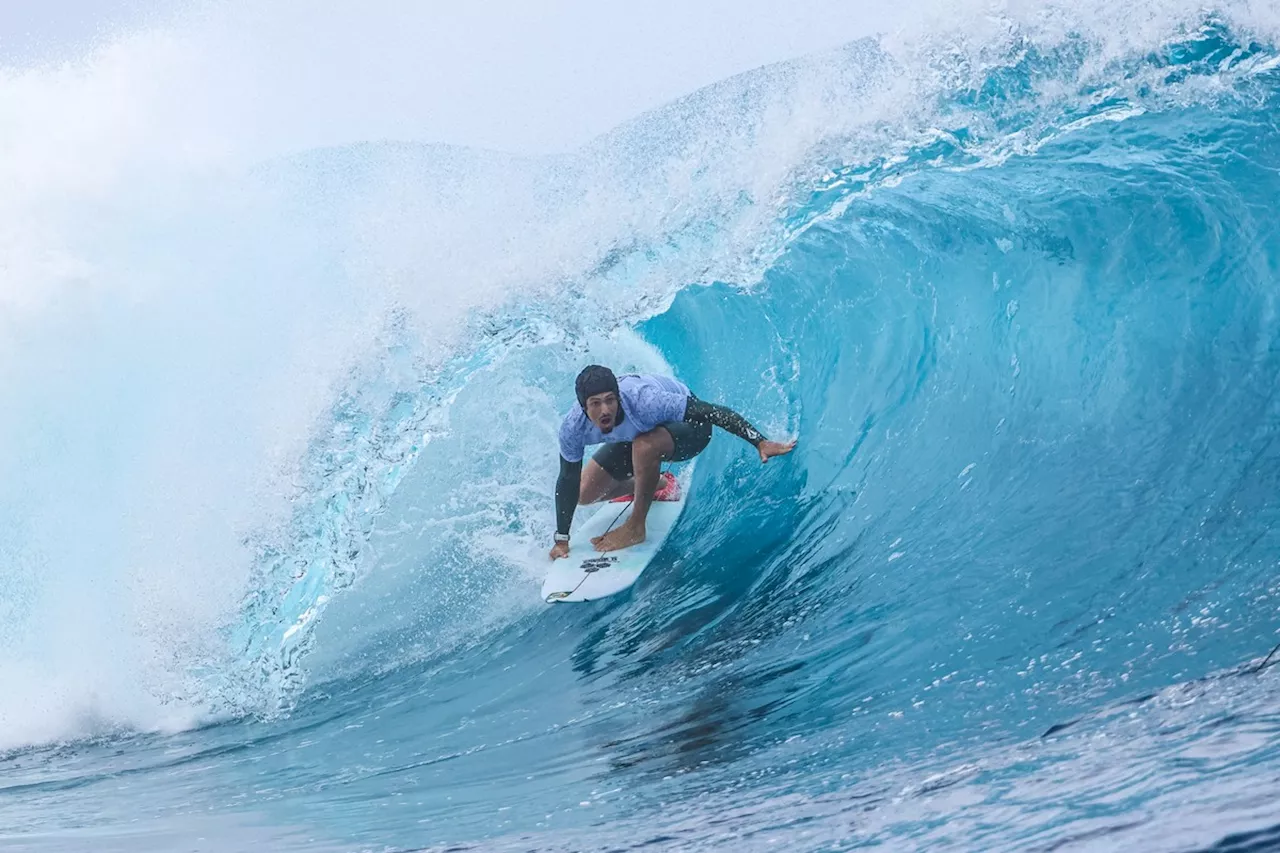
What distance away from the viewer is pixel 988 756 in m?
3.00

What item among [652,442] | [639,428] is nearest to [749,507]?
[652,442]

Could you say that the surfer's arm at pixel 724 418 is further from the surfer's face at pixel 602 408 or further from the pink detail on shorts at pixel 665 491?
the pink detail on shorts at pixel 665 491

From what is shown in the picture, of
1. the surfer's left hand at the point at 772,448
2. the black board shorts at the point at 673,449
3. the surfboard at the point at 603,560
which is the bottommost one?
the surfboard at the point at 603,560

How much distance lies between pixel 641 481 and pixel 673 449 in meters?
0.22

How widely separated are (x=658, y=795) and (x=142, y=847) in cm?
181

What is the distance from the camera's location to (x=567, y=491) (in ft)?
17.6

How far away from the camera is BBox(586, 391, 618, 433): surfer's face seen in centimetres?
466

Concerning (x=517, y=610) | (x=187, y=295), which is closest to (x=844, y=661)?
(x=517, y=610)

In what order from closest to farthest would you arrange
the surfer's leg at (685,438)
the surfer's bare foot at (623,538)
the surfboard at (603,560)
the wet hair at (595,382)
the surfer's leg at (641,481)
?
the wet hair at (595,382) → the surfer's leg at (641,481) → the surfer's leg at (685,438) → the surfboard at (603,560) → the surfer's bare foot at (623,538)

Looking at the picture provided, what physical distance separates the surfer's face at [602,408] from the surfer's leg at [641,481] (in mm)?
503

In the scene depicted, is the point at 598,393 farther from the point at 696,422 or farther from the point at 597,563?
the point at 597,563

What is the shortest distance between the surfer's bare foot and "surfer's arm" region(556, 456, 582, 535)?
280 mm

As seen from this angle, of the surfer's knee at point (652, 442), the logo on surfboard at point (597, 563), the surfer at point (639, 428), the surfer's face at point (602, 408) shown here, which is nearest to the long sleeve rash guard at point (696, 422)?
the surfer at point (639, 428)

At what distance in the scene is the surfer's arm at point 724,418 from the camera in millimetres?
5152
